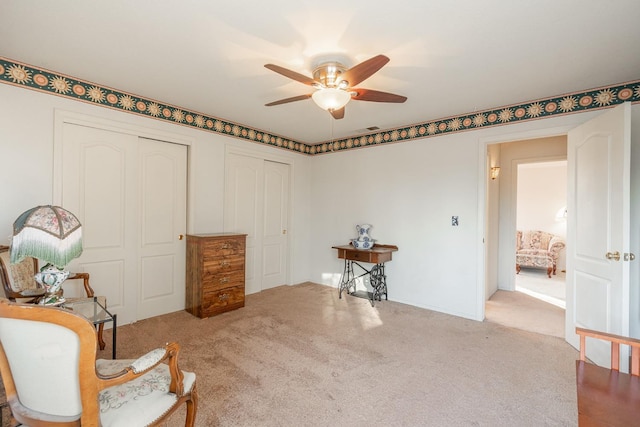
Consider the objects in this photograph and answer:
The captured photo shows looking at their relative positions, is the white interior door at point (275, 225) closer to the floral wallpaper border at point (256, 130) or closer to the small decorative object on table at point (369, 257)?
the floral wallpaper border at point (256, 130)

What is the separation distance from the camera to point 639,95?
2736mm

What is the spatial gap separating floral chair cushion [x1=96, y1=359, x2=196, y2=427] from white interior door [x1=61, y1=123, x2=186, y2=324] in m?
2.05

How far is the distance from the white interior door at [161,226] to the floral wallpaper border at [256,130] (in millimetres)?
420

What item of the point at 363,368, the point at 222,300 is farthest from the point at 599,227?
the point at 222,300

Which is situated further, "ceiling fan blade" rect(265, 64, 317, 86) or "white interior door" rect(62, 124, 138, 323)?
"white interior door" rect(62, 124, 138, 323)

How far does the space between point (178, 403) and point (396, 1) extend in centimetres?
246

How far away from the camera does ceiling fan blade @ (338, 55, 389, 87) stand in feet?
6.20

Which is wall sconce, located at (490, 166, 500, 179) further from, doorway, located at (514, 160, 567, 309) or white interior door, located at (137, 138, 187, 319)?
white interior door, located at (137, 138, 187, 319)

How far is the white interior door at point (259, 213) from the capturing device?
14.4 ft

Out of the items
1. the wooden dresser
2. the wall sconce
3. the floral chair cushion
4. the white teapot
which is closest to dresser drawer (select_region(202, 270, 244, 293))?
the wooden dresser

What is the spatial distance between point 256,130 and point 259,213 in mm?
1295

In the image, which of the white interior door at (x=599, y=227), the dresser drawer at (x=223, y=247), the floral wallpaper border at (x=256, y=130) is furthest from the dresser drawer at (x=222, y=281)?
the white interior door at (x=599, y=227)

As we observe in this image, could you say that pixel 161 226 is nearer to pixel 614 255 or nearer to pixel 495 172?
pixel 614 255

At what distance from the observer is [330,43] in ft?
7.18
